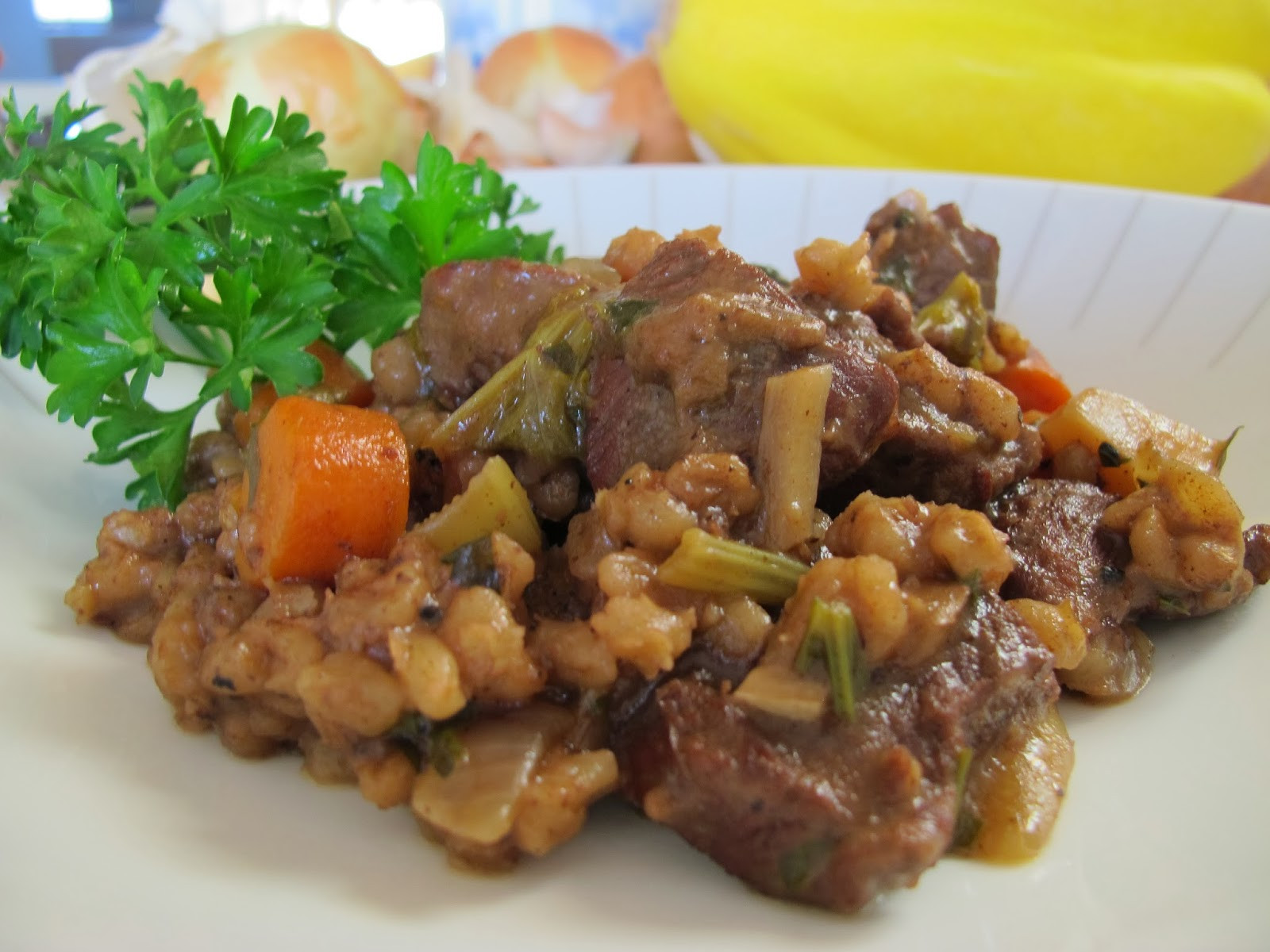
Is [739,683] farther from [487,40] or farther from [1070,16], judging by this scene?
[487,40]

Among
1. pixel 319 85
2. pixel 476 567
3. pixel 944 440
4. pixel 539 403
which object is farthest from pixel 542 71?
pixel 476 567

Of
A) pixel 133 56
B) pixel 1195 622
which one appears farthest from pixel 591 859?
pixel 133 56

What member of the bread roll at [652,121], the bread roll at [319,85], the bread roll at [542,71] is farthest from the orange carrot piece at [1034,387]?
the bread roll at [542,71]

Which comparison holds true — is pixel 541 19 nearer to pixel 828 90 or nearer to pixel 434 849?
pixel 828 90

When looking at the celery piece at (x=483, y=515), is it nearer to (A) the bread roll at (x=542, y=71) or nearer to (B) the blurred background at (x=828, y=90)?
(B) the blurred background at (x=828, y=90)

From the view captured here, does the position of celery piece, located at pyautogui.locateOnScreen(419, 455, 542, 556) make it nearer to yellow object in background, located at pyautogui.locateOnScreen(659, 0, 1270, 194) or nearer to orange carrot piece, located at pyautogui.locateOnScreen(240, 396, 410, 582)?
orange carrot piece, located at pyautogui.locateOnScreen(240, 396, 410, 582)

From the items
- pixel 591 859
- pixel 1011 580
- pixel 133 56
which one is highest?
pixel 1011 580
